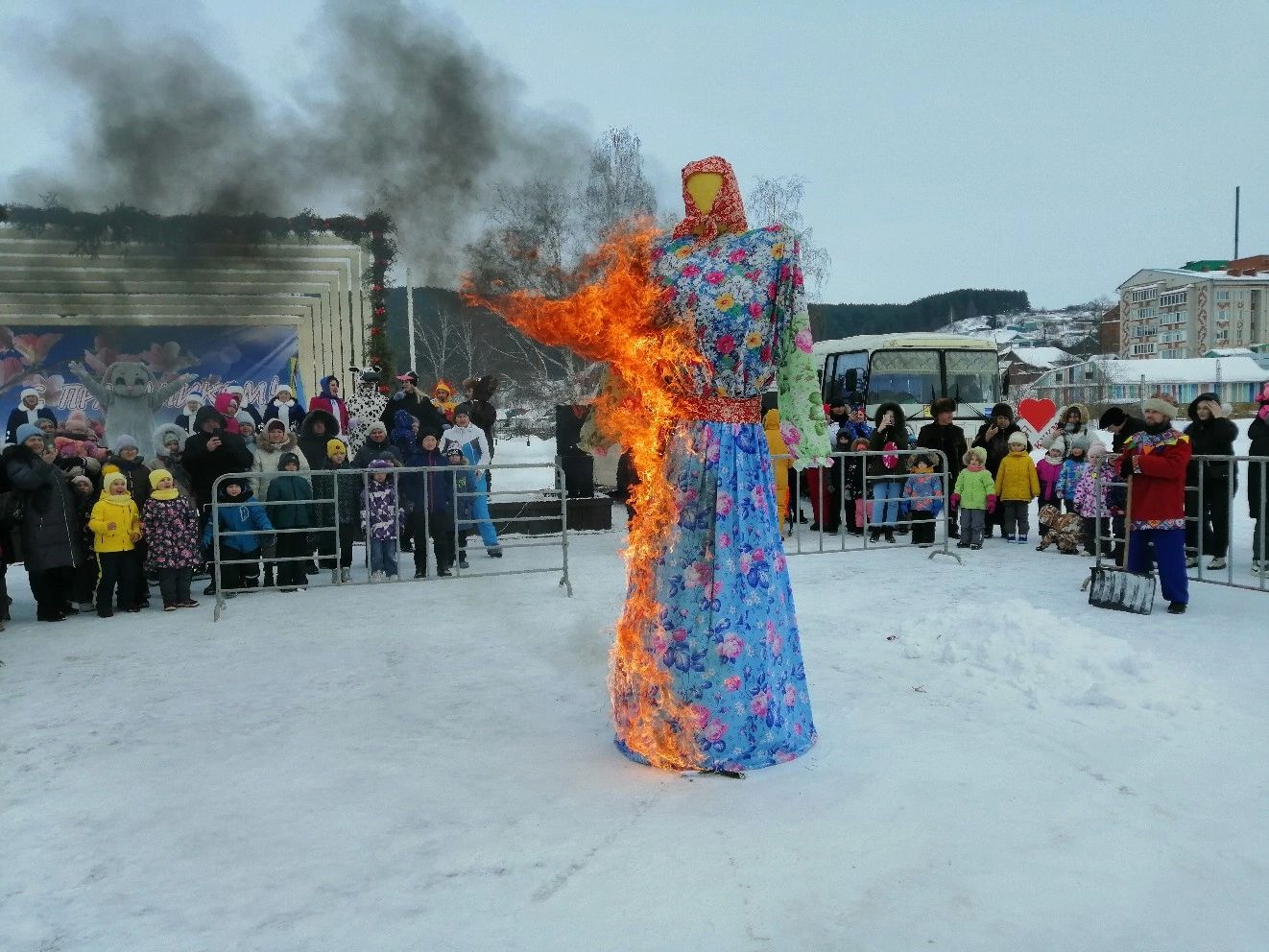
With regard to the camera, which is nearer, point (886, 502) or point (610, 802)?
point (610, 802)

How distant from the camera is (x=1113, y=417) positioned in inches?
397

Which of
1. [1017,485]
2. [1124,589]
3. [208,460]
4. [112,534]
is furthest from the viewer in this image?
[1017,485]

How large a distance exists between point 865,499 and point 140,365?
1278 centimetres

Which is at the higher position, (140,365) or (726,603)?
(140,365)

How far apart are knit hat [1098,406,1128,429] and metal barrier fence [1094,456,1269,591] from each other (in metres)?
0.93

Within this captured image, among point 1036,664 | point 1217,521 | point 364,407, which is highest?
point 364,407

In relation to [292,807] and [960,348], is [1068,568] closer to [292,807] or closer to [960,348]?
[292,807]

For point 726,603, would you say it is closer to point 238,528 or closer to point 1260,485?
point 238,528

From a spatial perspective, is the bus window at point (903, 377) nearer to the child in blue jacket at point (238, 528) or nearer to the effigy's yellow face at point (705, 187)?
the child in blue jacket at point (238, 528)

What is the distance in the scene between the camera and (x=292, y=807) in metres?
3.97

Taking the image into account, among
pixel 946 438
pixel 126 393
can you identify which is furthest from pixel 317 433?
pixel 126 393

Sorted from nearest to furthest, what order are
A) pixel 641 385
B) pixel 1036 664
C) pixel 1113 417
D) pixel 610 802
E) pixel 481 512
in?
1. pixel 610 802
2. pixel 641 385
3. pixel 1036 664
4. pixel 1113 417
5. pixel 481 512

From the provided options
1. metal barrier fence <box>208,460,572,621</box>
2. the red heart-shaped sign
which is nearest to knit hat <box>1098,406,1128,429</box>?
metal barrier fence <box>208,460,572,621</box>

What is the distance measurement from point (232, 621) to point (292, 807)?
4.32m
